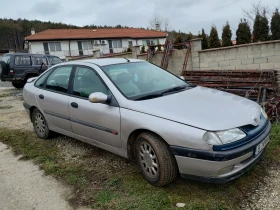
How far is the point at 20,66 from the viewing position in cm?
1164

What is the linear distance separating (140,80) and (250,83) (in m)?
3.65

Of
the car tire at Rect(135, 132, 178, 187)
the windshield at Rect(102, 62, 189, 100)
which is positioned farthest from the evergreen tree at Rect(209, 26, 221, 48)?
the car tire at Rect(135, 132, 178, 187)

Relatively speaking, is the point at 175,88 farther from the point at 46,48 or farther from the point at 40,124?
the point at 46,48

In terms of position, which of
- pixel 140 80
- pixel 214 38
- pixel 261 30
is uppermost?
pixel 261 30

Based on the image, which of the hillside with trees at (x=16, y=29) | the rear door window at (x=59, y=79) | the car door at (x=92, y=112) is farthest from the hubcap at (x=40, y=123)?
the hillside with trees at (x=16, y=29)

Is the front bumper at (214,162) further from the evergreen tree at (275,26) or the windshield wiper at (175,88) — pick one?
the evergreen tree at (275,26)

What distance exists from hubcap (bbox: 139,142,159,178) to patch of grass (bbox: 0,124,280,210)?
17 centimetres

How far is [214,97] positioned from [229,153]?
0.96 metres

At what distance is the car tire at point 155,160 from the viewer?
2.57m

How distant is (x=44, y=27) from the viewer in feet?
185

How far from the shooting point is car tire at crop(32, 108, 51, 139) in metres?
4.48

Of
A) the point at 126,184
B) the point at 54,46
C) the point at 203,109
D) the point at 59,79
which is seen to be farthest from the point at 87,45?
the point at 203,109

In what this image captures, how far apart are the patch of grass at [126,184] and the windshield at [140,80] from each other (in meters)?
1.05

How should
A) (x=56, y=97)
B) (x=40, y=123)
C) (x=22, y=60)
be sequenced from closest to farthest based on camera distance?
(x=56, y=97) → (x=40, y=123) → (x=22, y=60)
